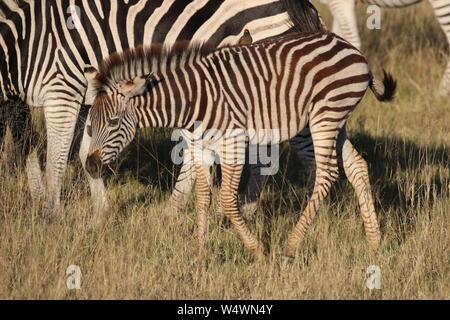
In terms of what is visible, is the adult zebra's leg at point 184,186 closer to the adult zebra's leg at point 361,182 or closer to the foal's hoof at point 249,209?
the foal's hoof at point 249,209

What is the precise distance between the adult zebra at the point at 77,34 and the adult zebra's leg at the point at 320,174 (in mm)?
1130

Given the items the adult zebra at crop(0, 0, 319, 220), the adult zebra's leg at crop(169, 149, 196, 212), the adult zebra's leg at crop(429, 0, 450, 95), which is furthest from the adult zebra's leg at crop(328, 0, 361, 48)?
the adult zebra's leg at crop(169, 149, 196, 212)

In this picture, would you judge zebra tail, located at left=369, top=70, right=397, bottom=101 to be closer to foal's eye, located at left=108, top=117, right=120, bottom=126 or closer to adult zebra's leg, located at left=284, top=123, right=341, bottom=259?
adult zebra's leg, located at left=284, top=123, right=341, bottom=259

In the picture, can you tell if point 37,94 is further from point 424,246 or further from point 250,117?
point 424,246

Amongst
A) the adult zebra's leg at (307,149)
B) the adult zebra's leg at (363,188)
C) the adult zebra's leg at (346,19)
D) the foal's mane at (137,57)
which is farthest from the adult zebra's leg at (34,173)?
the adult zebra's leg at (346,19)

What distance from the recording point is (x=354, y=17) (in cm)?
1052

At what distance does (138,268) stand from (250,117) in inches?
52.0

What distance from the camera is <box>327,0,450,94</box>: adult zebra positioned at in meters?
10.3

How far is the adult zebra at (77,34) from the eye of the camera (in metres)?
7.13

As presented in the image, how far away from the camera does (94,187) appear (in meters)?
7.14

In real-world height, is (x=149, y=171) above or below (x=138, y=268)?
above

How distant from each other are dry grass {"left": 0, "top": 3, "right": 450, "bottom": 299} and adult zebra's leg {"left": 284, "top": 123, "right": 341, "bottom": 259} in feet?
0.42
